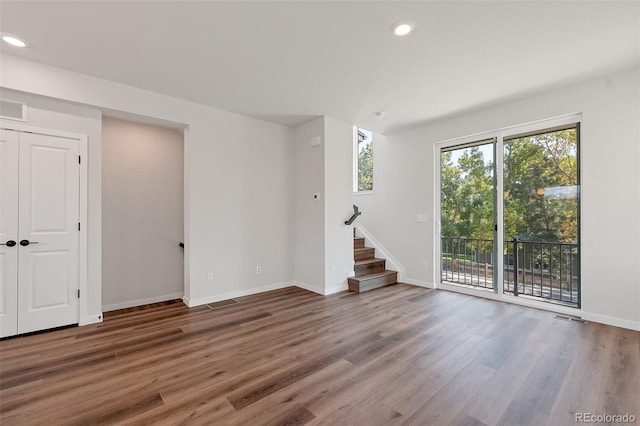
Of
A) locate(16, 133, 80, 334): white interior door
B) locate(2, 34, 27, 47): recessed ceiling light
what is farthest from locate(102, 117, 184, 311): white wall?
locate(2, 34, 27, 47): recessed ceiling light

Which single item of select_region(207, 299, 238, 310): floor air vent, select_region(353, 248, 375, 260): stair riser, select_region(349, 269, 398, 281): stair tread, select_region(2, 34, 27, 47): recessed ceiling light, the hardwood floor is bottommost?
select_region(207, 299, 238, 310): floor air vent

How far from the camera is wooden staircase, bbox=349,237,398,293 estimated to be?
456cm

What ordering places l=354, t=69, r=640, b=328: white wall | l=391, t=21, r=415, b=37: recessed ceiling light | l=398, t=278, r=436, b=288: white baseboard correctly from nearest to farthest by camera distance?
l=391, t=21, r=415, b=37: recessed ceiling light
l=354, t=69, r=640, b=328: white wall
l=398, t=278, r=436, b=288: white baseboard

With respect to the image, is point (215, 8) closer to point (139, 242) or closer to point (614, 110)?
point (139, 242)

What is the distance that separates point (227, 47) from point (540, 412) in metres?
3.71

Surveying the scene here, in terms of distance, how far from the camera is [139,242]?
3.99 meters

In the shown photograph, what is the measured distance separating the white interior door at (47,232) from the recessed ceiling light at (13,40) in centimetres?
86

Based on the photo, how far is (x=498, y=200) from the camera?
4.10m

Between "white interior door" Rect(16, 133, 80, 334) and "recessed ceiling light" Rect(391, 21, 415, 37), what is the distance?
359 cm

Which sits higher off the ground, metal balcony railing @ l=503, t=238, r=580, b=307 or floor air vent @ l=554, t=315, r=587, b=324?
metal balcony railing @ l=503, t=238, r=580, b=307

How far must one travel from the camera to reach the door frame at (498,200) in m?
3.54

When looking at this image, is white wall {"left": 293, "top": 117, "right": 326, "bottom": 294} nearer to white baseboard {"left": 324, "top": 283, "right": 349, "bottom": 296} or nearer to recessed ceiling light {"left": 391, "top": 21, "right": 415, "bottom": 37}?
white baseboard {"left": 324, "top": 283, "right": 349, "bottom": 296}

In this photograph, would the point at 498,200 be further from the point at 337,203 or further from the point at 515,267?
the point at 337,203

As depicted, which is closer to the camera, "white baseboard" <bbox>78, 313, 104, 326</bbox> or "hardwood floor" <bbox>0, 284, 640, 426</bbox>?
"hardwood floor" <bbox>0, 284, 640, 426</bbox>
